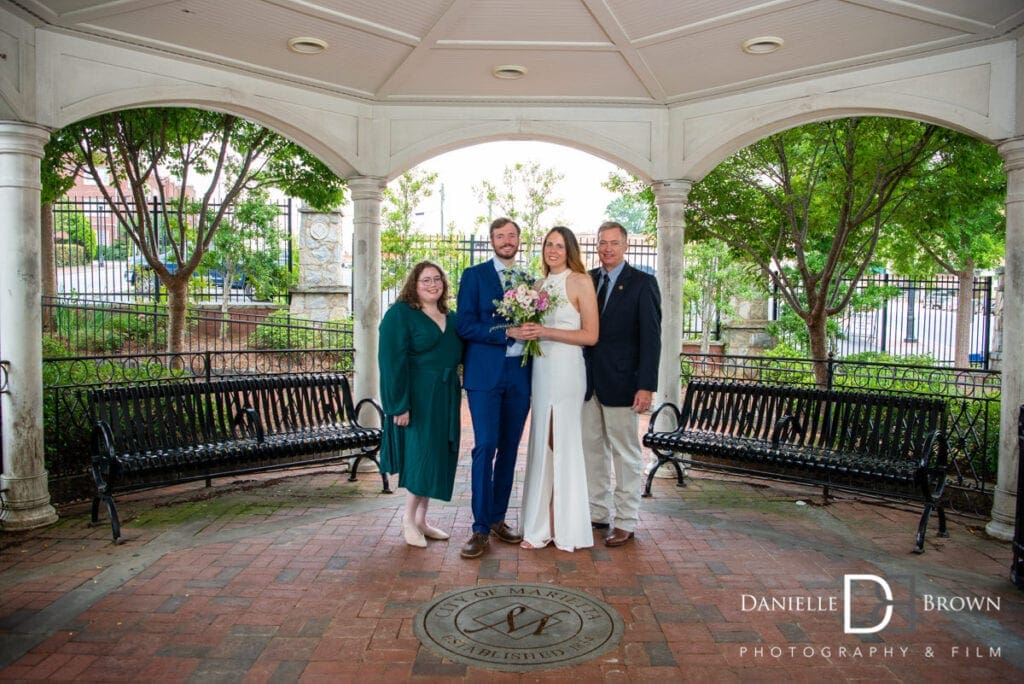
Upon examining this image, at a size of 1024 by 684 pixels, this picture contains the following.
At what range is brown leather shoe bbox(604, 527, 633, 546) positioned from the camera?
5211 mm

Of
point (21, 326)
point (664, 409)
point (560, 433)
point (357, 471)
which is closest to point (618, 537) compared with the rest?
point (560, 433)

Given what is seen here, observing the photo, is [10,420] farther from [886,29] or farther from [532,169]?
[532,169]

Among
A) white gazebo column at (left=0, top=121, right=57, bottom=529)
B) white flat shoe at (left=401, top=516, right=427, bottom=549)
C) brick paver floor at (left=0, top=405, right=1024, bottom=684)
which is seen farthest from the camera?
white gazebo column at (left=0, top=121, right=57, bottom=529)

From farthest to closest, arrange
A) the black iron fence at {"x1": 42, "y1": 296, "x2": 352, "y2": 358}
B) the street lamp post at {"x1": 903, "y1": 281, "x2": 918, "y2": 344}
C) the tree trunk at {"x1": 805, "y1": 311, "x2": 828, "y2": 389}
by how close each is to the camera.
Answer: the street lamp post at {"x1": 903, "y1": 281, "x2": 918, "y2": 344}
the black iron fence at {"x1": 42, "y1": 296, "x2": 352, "y2": 358}
the tree trunk at {"x1": 805, "y1": 311, "x2": 828, "y2": 389}

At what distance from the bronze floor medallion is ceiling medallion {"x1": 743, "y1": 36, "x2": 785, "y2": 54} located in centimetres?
389

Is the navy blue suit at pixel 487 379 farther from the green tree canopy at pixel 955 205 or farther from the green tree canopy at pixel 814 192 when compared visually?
the green tree canopy at pixel 955 205

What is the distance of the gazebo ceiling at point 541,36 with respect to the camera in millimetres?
4891

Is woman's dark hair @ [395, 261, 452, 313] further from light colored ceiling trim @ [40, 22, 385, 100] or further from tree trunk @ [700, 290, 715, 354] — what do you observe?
tree trunk @ [700, 290, 715, 354]

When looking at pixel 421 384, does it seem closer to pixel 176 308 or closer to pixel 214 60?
pixel 214 60

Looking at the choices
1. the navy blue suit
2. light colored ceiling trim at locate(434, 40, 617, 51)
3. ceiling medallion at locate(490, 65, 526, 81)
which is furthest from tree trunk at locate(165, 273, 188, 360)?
the navy blue suit

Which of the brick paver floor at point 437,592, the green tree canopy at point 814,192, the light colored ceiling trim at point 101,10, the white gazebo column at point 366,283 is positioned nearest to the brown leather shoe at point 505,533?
→ the brick paver floor at point 437,592

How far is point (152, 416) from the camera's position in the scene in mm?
5996

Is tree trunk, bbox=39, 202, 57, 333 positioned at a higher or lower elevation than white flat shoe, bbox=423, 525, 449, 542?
higher

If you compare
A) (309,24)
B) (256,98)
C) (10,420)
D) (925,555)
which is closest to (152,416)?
(10,420)
